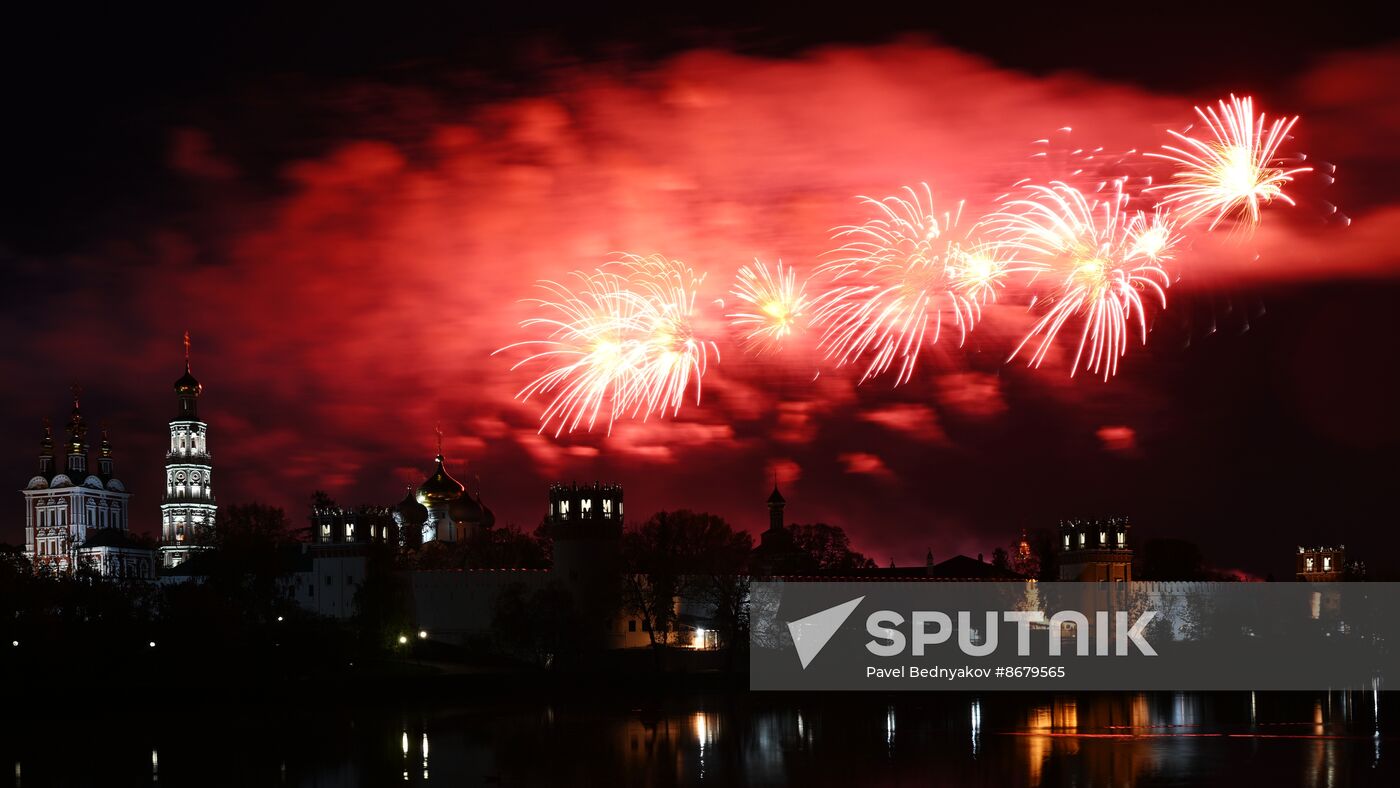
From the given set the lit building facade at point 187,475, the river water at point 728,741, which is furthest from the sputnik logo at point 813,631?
the lit building facade at point 187,475

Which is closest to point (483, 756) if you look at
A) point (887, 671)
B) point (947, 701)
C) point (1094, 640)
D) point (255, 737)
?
point (255, 737)

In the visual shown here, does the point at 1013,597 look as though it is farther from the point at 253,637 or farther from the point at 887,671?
the point at 253,637

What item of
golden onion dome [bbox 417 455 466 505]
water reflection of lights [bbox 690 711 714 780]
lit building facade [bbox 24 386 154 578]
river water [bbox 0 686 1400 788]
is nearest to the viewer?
river water [bbox 0 686 1400 788]

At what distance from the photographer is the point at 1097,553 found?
105m

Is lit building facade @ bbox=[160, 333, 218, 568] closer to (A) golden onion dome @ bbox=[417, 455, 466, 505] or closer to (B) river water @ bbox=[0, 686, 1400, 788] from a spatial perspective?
(A) golden onion dome @ bbox=[417, 455, 466, 505]

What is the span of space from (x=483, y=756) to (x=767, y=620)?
26.9 meters

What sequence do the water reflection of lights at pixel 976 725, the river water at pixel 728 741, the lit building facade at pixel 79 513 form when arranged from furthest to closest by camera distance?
the lit building facade at pixel 79 513 → the water reflection of lights at pixel 976 725 → the river water at pixel 728 741

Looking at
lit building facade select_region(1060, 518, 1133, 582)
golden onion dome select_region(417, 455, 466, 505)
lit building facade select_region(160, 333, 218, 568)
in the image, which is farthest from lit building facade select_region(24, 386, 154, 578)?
lit building facade select_region(1060, 518, 1133, 582)

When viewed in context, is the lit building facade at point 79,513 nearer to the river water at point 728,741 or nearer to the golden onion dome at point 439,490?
the golden onion dome at point 439,490

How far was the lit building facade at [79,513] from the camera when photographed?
4860 inches

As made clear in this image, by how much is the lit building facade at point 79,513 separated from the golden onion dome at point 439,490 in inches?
1205

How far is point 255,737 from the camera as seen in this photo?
5362 cm

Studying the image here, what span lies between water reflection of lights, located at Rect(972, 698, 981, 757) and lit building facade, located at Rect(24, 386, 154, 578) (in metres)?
76.1

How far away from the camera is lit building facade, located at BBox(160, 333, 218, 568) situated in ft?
390
